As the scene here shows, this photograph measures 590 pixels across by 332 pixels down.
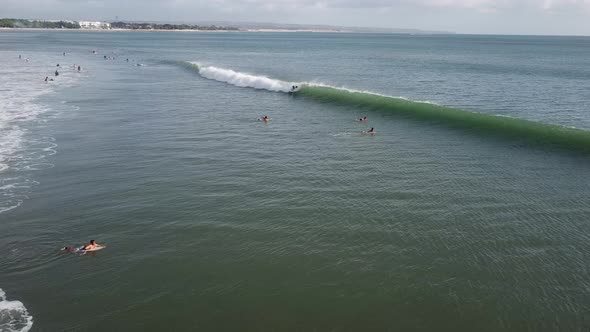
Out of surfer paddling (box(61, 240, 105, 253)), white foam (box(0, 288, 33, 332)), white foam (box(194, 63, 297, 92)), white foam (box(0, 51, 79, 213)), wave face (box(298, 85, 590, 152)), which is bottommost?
white foam (box(0, 288, 33, 332))

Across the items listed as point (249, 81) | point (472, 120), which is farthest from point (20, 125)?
point (472, 120)

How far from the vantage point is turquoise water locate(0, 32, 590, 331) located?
13281 mm

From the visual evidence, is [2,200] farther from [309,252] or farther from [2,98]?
[2,98]

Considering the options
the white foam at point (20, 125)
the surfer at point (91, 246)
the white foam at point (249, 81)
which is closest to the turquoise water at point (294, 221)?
the white foam at point (20, 125)

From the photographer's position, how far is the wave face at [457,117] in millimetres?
31281

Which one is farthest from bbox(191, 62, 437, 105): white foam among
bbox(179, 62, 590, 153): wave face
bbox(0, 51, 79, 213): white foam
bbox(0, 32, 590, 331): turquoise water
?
bbox(0, 51, 79, 213): white foam

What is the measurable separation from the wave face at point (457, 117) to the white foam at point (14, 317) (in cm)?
3045

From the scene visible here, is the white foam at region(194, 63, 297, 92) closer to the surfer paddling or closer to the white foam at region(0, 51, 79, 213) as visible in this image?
the white foam at region(0, 51, 79, 213)

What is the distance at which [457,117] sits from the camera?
3819 cm

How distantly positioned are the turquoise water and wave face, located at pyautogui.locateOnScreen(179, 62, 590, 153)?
265 mm

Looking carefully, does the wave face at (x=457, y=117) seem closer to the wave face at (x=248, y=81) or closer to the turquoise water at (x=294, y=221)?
the wave face at (x=248, y=81)

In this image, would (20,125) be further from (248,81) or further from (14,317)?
(248,81)

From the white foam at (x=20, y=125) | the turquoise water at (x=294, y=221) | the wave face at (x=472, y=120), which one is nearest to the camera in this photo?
the turquoise water at (x=294, y=221)

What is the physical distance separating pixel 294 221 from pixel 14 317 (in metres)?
9.92
